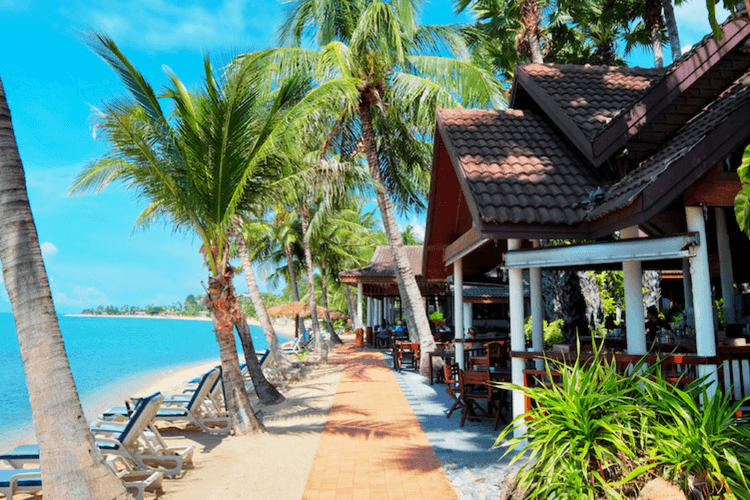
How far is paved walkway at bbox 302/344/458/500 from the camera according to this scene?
5.16 m

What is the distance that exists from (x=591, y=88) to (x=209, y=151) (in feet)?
20.6

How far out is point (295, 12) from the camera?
14.2 meters

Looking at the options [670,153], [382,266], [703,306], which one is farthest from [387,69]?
[382,266]

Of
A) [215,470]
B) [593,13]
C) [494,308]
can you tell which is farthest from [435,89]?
[494,308]

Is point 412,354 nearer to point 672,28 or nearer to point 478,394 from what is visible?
point 478,394

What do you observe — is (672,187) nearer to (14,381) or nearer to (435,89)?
(435,89)

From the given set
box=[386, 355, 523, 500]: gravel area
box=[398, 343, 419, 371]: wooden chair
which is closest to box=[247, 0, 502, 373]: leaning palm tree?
box=[398, 343, 419, 371]: wooden chair

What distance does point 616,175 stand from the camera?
6.88m

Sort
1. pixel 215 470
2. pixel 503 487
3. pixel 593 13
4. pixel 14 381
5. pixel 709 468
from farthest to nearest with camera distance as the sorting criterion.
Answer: pixel 14 381 → pixel 593 13 → pixel 215 470 → pixel 503 487 → pixel 709 468

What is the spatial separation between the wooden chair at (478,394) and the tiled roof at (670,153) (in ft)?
9.42

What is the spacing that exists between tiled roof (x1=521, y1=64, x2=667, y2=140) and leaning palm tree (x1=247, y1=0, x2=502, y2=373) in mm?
3029

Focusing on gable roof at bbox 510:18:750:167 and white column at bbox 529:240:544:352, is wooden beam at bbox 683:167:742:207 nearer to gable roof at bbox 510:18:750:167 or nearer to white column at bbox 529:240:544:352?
gable roof at bbox 510:18:750:167

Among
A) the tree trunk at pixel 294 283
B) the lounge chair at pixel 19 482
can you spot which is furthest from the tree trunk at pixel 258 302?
the tree trunk at pixel 294 283

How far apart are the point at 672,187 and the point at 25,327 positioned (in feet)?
17.8
